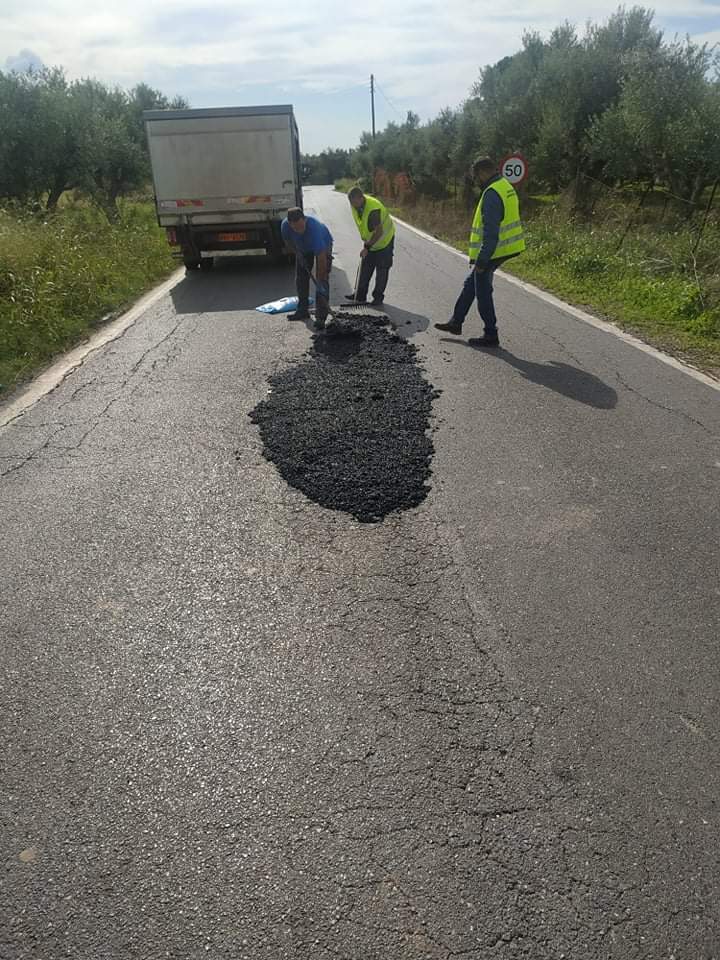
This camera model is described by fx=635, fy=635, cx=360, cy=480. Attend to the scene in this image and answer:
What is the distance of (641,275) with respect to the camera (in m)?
10.5

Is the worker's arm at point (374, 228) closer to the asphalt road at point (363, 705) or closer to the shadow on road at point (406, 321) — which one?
the shadow on road at point (406, 321)

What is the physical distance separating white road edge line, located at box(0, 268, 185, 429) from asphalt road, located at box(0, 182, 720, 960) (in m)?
1.04

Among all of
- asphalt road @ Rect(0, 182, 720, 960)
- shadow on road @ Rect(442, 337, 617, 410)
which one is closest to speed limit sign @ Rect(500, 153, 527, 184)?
shadow on road @ Rect(442, 337, 617, 410)

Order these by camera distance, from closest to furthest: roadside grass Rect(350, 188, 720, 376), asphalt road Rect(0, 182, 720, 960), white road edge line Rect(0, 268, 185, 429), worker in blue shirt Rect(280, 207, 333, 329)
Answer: asphalt road Rect(0, 182, 720, 960) < white road edge line Rect(0, 268, 185, 429) < roadside grass Rect(350, 188, 720, 376) < worker in blue shirt Rect(280, 207, 333, 329)

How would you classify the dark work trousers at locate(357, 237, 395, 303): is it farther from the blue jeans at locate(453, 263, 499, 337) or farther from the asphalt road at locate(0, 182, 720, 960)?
the asphalt road at locate(0, 182, 720, 960)

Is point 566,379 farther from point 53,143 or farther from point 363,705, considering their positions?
point 53,143

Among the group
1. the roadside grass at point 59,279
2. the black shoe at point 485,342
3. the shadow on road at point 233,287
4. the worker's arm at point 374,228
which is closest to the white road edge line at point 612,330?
the black shoe at point 485,342

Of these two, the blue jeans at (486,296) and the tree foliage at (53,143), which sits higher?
the tree foliage at (53,143)

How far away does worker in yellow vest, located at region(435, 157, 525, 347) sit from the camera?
6.73 metres

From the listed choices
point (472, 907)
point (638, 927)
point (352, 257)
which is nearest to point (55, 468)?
point (472, 907)

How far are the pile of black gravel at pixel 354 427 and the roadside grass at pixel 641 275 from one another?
10.8 ft

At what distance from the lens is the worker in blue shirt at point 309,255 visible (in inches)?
324

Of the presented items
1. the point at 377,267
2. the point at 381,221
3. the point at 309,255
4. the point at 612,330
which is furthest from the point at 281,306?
the point at 612,330

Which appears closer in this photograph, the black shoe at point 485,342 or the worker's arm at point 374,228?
the black shoe at point 485,342
